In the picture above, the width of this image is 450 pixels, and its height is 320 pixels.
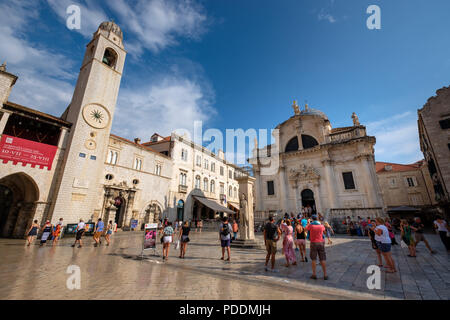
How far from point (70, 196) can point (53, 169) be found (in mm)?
2484

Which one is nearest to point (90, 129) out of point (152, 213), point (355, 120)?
point (152, 213)

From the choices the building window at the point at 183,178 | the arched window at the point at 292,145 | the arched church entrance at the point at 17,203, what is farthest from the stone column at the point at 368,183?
the arched church entrance at the point at 17,203

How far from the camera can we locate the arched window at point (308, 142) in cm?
2253

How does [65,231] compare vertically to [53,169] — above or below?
below

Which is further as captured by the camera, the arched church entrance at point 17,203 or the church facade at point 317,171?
the church facade at point 317,171

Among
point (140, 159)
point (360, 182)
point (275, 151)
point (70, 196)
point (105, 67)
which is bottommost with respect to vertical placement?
point (70, 196)

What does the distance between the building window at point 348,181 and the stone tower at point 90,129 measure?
2418 centimetres

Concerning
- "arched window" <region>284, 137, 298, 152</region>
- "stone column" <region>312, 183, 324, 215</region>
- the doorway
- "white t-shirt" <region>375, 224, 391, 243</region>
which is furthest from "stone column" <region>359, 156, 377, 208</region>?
the doorway

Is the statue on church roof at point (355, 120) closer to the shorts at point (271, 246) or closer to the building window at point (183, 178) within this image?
the shorts at point (271, 246)

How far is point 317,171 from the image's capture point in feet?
69.3
